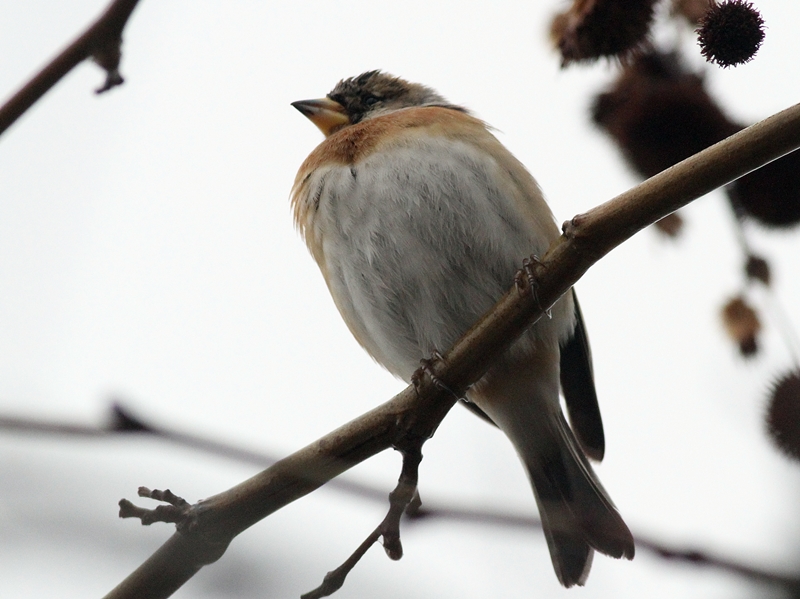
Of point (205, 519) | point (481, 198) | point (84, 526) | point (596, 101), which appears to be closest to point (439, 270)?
point (481, 198)

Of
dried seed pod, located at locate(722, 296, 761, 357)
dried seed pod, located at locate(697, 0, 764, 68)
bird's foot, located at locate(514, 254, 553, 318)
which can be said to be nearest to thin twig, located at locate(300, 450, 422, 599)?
bird's foot, located at locate(514, 254, 553, 318)

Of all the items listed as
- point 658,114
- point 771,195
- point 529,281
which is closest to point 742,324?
point 771,195

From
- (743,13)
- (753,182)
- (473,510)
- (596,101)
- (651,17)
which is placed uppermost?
(596,101)

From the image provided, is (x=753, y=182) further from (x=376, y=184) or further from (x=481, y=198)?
(x=376, y=184)

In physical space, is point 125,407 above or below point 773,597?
above

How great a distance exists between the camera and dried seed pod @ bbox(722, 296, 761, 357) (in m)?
3.30

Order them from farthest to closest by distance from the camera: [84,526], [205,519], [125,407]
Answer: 1. [205,519]
2. [125,407]
3. [84,526]

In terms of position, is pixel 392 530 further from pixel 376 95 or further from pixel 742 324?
pixel 376 95

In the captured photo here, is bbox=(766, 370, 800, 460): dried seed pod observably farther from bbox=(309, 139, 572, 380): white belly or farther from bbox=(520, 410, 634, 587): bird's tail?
bbox=(309, 139, 572, 380): white belly

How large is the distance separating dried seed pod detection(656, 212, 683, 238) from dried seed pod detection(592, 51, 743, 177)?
23 centimetres

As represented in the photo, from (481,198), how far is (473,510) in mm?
2095

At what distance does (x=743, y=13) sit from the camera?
2.29m

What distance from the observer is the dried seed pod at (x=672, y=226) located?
3602 millimetres

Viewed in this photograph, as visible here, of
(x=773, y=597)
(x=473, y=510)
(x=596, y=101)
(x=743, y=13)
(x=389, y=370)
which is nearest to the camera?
(x=773, y=597)
